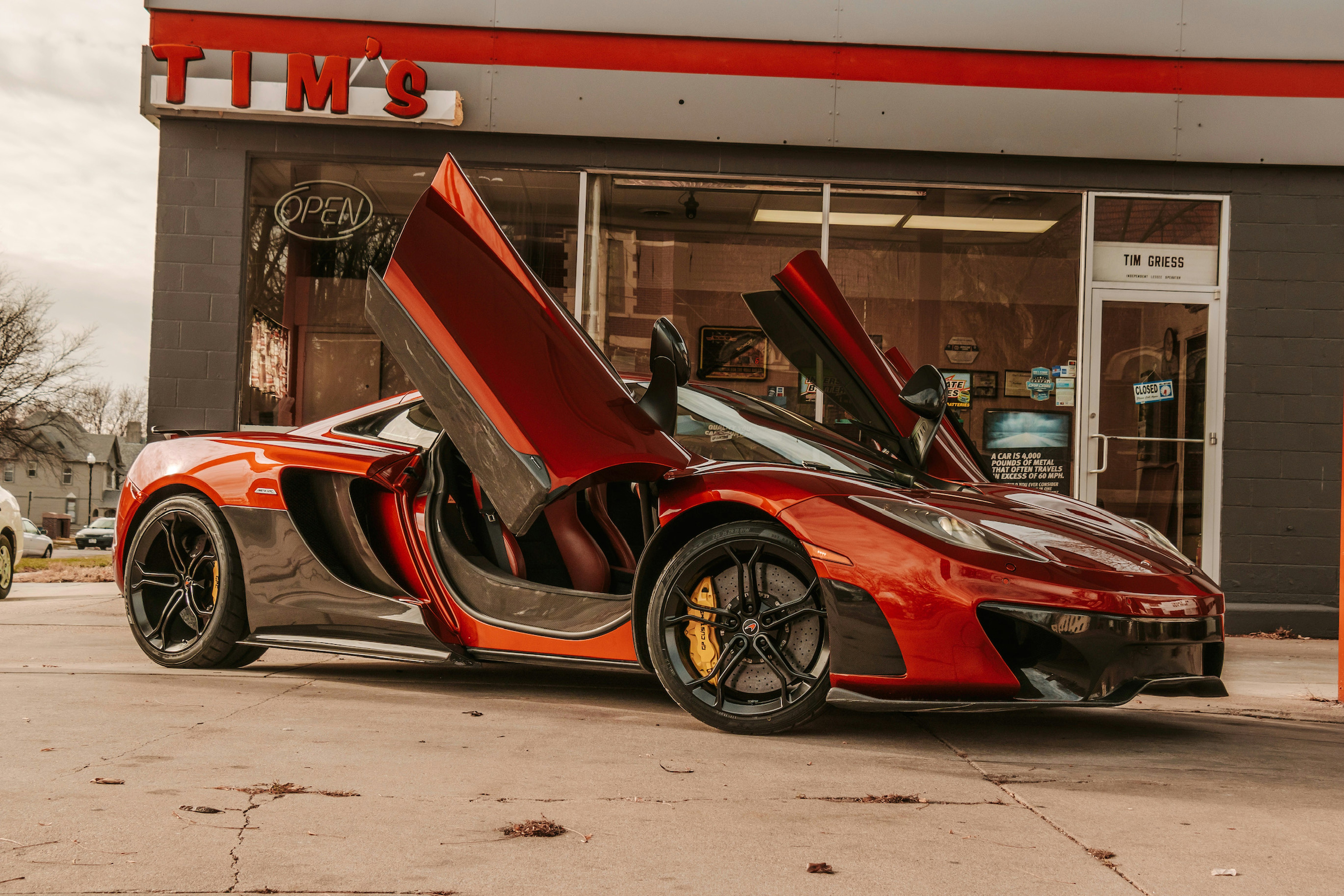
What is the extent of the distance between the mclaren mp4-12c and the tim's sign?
12.7 feet

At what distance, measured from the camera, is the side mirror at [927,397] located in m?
4.09

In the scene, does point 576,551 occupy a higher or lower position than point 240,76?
lower

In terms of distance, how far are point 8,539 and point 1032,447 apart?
8.56 metres

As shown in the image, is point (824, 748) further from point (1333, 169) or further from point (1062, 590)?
point (1333, 169)

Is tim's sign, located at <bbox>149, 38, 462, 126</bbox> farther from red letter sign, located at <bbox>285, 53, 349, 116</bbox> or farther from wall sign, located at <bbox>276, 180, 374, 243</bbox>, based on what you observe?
wall sign, located at <bbox>276, 180, 374, 243</bbox>

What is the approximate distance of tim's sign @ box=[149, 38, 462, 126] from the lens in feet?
26.2

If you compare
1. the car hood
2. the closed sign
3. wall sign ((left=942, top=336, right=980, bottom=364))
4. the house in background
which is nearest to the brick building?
the closed sign

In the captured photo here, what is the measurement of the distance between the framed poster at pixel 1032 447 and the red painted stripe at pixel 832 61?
7.74 ft

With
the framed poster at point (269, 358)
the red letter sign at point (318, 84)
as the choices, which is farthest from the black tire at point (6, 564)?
the red letter sign at point (318, 84)

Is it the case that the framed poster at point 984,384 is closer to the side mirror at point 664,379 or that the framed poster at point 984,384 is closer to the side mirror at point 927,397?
the side mirror at point 927,397

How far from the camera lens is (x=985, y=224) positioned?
8.65m

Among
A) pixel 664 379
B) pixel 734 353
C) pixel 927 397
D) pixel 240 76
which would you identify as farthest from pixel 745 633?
pixel 240 76

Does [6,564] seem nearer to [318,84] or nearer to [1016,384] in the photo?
[318,84]

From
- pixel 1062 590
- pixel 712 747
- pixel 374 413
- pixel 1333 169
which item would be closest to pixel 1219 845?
pixel 1062 590
